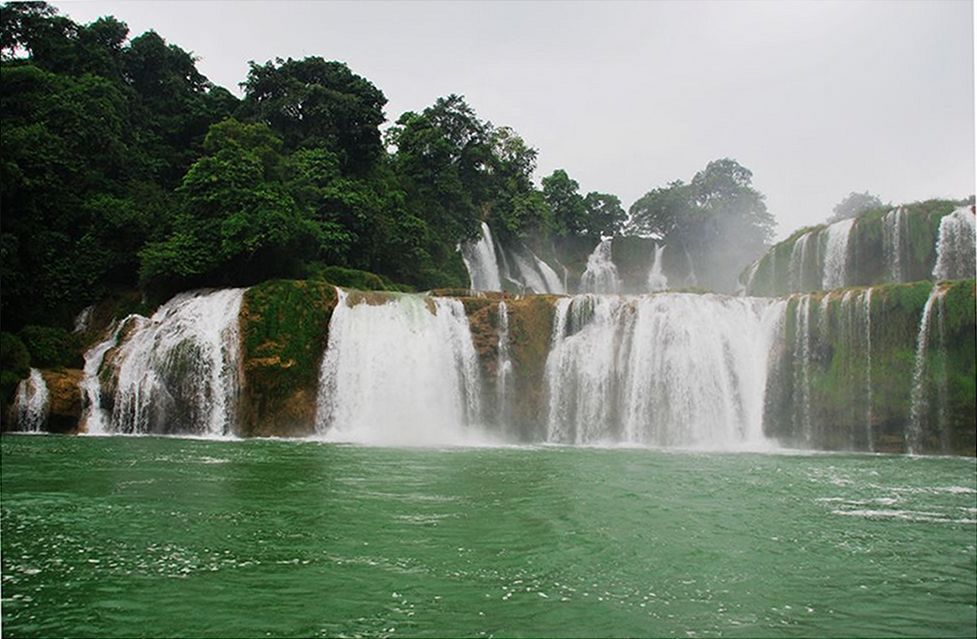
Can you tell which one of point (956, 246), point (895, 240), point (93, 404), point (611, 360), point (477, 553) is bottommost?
point (477, 553)

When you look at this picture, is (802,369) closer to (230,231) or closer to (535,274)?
(230,231)

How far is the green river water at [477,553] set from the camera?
185 inches

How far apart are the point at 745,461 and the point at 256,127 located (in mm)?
21400

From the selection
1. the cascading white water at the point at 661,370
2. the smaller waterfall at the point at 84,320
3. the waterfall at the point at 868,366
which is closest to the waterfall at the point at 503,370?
the cascading white water at the point at 661,370

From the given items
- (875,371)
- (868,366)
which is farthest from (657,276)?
(875,371)

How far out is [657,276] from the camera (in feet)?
149

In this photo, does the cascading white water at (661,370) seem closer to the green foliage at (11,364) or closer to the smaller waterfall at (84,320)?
the green foliage at (11,364)

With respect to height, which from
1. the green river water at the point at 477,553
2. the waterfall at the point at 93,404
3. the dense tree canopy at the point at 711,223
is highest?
the dense tree canopy at the point at 711,223

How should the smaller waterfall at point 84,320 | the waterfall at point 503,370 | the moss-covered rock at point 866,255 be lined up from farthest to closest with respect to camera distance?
the smaller waterfall at point 84,320, the moss-covered rock at point 866,255, the waterfall at point 503,370

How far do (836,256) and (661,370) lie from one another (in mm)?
8284

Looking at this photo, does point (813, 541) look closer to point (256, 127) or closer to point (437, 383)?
point (437, 383)

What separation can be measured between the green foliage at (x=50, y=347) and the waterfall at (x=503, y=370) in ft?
38.4

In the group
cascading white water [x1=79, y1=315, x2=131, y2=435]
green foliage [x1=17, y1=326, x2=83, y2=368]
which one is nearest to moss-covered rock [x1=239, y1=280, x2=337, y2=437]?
cascading white water [x1=79, y1=315, x2=131, y2=435]

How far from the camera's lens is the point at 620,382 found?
20.6 meters
